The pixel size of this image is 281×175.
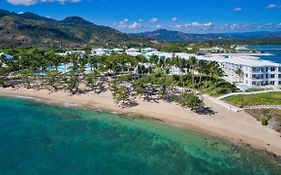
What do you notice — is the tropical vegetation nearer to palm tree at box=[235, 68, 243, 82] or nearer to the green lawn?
palm tree at box=[235, 68, 243, 82]

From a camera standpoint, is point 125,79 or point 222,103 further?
point 125,79

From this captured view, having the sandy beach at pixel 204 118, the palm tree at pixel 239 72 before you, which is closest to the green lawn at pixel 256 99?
the sandy beach at pixel 204 118

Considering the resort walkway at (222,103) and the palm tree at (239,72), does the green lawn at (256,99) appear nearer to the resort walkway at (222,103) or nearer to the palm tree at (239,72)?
the resort walkway at (222,103)

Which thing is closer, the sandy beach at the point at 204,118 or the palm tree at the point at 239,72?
the sandy beach at the point at 204,118

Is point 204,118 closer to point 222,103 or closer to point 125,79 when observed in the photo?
point 222,103

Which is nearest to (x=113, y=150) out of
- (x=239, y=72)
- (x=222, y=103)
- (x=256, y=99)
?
(x=222, y=103)

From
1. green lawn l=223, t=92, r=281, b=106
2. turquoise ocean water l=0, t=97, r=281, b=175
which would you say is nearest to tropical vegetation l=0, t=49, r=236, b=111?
green lawn l=223, t=92, r=281, b=106

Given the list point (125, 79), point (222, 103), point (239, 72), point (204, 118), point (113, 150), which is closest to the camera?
point (113, 150)
